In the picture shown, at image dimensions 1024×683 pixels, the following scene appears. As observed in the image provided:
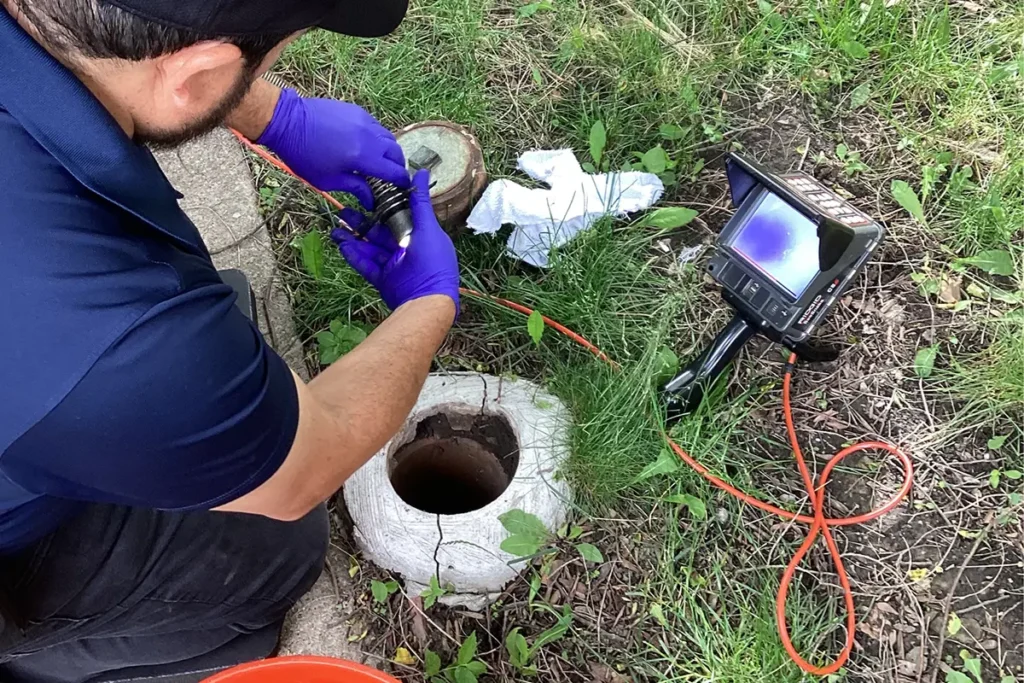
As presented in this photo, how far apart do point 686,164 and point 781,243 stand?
66 cm

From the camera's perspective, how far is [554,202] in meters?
1.90

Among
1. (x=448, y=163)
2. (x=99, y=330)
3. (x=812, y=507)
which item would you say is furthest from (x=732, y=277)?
(x=99, y=330)

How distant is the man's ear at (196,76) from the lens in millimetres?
880

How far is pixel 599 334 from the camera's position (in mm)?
1731

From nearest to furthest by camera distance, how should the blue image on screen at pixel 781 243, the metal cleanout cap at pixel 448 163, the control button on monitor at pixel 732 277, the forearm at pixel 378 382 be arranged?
Result: the forearm at pixel 378 382 < the blue image on screen at pixel 781 243 < the control button on monitor at pixel 732 277 < the metal cleanout cap at pixel 448 163

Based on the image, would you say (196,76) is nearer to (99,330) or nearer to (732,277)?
(99,330)

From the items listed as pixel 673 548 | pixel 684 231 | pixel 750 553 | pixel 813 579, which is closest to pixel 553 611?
pixel 673 548

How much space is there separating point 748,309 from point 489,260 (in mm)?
677

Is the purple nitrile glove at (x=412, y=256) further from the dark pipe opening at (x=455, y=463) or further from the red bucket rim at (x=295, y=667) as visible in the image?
the red bucket rim at (x=295, y=667)

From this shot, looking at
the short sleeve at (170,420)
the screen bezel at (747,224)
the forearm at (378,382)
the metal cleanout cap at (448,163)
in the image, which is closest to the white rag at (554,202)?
the metal cleanout cap at (448,163)

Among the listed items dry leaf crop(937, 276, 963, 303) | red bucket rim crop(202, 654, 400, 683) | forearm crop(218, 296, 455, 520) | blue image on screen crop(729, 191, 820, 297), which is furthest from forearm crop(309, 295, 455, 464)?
dry leaf crop(937, 276, 963, 303)

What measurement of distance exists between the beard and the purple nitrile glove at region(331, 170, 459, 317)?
535mm

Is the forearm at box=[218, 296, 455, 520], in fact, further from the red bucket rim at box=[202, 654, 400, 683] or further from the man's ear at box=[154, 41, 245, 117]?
the man's ear at box=[154, 41, 245, 117]

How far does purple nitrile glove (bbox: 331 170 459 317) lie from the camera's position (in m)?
1.51
